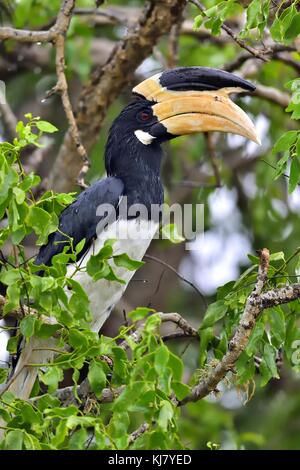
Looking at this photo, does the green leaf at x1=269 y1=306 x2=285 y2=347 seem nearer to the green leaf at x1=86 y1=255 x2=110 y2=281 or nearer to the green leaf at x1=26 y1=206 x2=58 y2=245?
the green leaf at x1=86 y1=255 x2=110 y2=281

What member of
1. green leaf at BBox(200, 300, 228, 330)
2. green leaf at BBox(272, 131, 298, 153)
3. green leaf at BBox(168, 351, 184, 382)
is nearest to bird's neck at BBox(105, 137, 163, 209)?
green leaf at BBox(200, 300, 228, 330)

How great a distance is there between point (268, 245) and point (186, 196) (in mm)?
655

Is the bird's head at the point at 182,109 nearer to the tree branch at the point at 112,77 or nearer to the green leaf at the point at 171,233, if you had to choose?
the green leaf at the point at 171,233

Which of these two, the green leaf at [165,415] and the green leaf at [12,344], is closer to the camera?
the green leaf at [165,415]

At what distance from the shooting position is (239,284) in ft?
11.9

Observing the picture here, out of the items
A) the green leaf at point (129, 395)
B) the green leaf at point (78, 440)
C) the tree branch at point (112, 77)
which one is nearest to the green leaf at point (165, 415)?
the green leaf at point (129, 395)

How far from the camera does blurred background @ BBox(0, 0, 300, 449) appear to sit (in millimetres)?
5867

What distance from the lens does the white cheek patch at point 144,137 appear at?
4.62 m

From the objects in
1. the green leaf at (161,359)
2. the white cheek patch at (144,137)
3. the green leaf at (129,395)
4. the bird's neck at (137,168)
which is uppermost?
the white cheek patch at (144,137)

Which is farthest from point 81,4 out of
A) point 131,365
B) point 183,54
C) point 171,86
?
point 131,365

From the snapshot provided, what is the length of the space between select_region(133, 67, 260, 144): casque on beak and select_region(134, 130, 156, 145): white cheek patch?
24 millimetres

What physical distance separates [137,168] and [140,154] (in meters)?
0.11

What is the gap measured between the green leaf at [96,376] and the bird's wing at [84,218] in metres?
1.28
